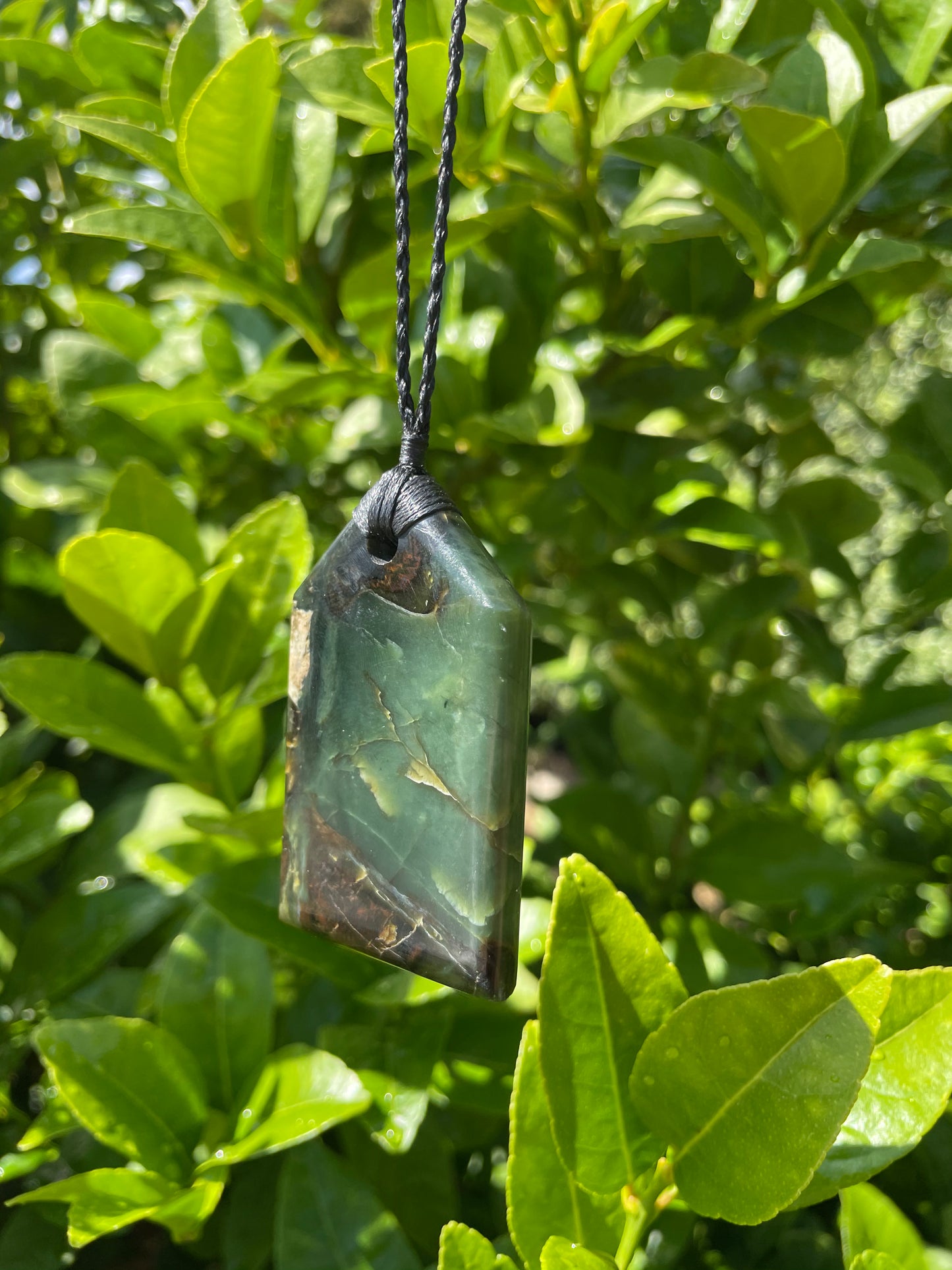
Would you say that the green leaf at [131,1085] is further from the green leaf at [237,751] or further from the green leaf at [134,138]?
the green leaf at [134,138]

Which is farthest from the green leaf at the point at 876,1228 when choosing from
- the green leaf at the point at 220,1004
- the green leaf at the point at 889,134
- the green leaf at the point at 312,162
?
the green leaf at the point at 312,162

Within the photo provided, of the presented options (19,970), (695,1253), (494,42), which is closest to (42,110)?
(494,42)

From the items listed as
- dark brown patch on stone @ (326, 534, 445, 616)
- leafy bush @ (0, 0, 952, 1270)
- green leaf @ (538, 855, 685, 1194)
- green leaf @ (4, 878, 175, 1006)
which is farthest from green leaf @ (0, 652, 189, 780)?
green leaf @ (538, 855, 685, 1194)

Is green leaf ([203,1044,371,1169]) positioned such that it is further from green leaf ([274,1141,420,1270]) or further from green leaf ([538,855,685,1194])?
green leaf ([538,855,685,1194])

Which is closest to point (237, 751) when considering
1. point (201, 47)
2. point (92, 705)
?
point (92, 705)

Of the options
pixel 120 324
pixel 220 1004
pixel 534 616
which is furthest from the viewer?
pixel 120 324

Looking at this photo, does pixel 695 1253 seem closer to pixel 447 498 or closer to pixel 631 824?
pixel 631 824

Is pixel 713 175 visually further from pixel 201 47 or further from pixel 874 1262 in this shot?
pixel 874 1262
